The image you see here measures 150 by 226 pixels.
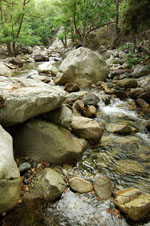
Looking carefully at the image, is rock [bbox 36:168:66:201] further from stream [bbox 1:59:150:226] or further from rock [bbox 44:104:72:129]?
rock [bbox 44:104:72:129]

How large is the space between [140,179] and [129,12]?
996 cm

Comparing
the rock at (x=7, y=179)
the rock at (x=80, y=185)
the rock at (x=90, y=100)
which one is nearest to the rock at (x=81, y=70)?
the rock at (x=90, y=100)

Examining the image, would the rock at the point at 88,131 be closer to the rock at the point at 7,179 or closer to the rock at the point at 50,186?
the rock at the point at 50,186

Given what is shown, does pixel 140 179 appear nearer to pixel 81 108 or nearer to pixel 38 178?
pixel 38 178

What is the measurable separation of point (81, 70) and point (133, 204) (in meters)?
8.31

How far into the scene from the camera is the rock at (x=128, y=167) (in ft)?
12.1

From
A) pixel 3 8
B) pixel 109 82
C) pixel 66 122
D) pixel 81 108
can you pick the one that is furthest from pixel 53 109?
pixel 3 8

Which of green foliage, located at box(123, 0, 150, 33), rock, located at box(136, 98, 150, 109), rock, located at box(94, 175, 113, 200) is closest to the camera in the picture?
rock, located at box(94, 175, 113, 200)

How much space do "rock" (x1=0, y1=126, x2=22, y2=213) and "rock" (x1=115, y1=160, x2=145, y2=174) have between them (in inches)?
90.8

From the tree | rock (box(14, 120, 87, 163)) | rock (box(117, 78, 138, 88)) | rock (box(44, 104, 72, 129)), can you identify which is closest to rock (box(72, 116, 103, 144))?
rock (box(44, 104, 72, 129))

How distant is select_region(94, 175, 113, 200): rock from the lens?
118 inches

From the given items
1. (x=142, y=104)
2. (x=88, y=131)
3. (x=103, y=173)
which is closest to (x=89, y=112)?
(x=88, y=131)

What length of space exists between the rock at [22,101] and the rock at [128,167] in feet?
6.90

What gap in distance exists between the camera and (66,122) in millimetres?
4035
